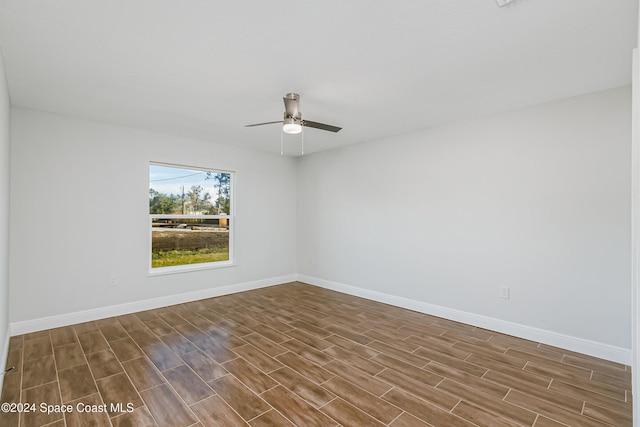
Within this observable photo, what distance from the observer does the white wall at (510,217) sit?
282cm

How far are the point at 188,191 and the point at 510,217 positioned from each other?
4.33 meters

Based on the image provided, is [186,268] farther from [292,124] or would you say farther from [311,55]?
[311,55]

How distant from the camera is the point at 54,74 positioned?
2.54 metres

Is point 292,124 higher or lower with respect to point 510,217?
higher

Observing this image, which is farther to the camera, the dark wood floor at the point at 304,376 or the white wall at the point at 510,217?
the white wall at the point at 510,217

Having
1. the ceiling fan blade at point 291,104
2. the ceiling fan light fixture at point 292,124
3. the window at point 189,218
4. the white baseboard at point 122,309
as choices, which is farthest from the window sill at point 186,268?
the ceiling fan blade at point 291,104

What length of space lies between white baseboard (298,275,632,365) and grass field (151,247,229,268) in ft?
7.25

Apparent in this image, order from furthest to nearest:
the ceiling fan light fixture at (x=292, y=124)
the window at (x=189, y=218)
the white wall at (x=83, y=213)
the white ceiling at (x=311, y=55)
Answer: the window at (x=189, y=218)
the white wall at (x=83, y=213)
the ceiling fan light fixture at (x=292, y=124)
the white ceiling at (x=311, y=55)

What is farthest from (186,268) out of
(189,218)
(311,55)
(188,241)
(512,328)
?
(512,328)

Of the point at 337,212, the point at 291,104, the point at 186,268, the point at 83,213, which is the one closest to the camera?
the point at 291,104

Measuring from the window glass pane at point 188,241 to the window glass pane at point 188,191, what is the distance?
6.1 inches

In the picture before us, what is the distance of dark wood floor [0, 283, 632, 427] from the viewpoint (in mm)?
1984

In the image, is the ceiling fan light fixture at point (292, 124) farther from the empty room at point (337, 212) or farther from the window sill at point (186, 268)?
the window sill at point (186, 268)

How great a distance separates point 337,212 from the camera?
5246 millimetres
